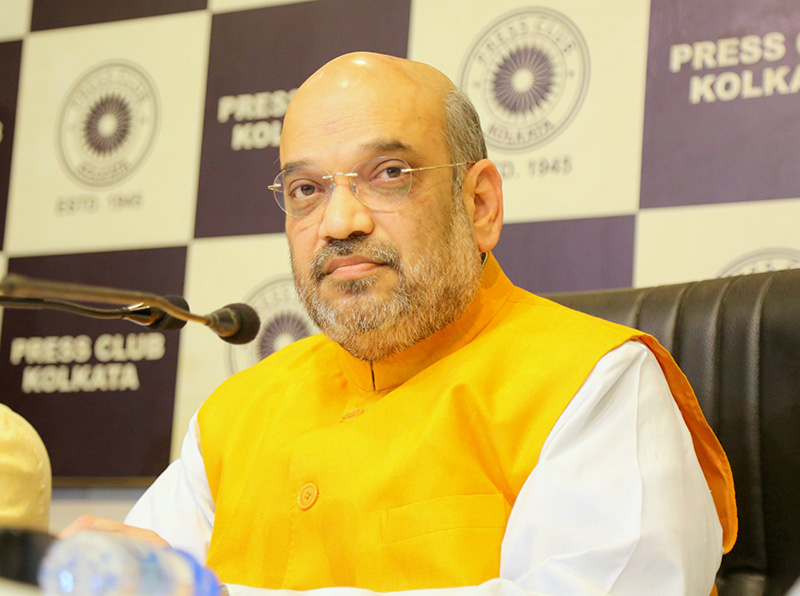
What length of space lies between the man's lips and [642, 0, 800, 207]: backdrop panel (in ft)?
2.84

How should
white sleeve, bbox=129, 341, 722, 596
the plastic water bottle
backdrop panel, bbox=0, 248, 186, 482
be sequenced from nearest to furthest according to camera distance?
the plastic water bottle
white sleeve, bbox=129, 341, 722, 596
backdrop panel, bbox=0, 248, 186, 482

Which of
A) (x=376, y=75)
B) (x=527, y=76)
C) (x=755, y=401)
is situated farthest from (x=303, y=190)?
(x=527, y=76)

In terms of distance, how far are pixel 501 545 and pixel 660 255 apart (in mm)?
1017

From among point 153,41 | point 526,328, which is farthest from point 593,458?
point 153,41

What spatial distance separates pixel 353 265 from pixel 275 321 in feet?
3.40

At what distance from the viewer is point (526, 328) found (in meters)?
1.46

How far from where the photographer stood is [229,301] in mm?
2559

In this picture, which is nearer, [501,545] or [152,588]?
[152,588]

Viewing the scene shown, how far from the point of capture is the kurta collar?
1.54 m

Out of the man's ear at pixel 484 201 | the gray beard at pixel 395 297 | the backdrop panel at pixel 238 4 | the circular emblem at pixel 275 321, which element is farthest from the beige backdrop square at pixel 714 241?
the backdrop panel at pixel 238 4

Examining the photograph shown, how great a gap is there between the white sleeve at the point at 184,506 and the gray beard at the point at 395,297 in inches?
15.8

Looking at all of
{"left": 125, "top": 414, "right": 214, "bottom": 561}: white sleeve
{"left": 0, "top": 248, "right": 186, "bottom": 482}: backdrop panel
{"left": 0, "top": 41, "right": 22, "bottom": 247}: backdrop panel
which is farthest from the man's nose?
{"left": 0, "top": 41, "right": 22, "bottom": 247}: backdrop panel

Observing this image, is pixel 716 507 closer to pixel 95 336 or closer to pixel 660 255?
pixel 660 255

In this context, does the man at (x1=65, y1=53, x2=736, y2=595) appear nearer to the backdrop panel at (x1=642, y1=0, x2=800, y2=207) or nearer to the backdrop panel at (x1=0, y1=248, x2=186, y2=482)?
the backdrop panel at (x1=642, y1=0, x2=800, y2=207)
